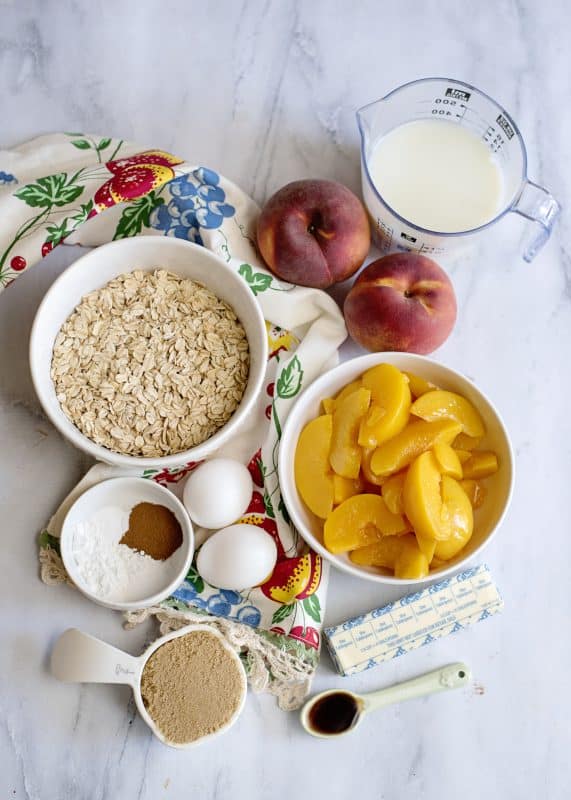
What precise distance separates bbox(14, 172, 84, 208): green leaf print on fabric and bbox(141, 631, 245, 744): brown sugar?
2.19 feet

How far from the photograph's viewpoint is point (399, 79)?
144 cm

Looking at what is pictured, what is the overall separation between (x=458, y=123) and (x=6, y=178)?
0.70 m

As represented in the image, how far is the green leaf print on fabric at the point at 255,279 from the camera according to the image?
4.26 ft

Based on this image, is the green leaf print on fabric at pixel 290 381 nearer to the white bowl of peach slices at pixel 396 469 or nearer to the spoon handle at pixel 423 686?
the white bowl of peach slices at pixel 396 469

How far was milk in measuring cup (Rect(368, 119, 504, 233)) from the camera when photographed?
1297mm

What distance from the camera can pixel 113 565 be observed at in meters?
1.24

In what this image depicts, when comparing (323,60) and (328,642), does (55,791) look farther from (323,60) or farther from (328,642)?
(323,60)

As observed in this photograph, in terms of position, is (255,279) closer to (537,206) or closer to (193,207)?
(193,207)

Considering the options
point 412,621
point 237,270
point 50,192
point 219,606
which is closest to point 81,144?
point 50,192

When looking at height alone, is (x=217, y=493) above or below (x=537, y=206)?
below

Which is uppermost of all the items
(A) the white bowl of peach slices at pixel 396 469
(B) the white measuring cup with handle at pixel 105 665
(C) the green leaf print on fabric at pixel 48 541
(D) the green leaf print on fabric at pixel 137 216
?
(D) the green leaf print on fabric at pixel 137 216

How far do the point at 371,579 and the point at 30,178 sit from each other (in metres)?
0.79

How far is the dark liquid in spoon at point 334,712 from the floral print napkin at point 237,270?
36 millimetres

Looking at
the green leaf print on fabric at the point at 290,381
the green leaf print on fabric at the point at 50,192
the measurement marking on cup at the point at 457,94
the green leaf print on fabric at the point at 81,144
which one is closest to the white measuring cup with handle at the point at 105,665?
the green leaf print on fabric at the point at 290,381
